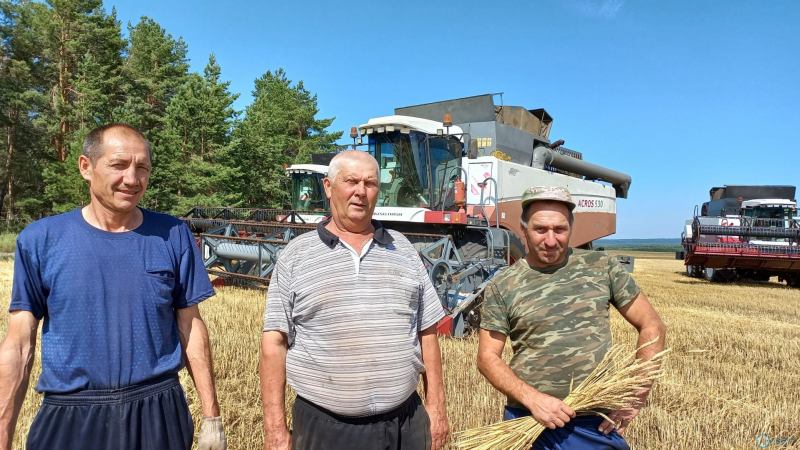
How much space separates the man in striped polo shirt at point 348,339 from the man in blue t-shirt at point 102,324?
304 millimetres

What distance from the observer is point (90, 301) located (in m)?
1.63

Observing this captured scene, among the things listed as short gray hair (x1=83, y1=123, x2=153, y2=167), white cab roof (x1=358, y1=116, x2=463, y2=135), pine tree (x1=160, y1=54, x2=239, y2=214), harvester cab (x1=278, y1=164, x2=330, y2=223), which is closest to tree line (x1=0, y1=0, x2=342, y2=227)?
pine tree (x1=160, y1=54, x2=239, y2=214)

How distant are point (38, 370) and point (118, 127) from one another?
3.34 m

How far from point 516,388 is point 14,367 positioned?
1642 mm

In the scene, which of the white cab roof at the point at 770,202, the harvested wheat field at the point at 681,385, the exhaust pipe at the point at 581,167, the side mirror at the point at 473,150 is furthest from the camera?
the white cab roof at the point at 770,202

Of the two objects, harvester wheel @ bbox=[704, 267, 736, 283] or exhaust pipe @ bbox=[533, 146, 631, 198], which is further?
harvester wheel @ bbox=[704, 267, 736, 283]

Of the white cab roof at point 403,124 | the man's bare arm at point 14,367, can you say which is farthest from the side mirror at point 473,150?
the man's bare arm at point 14,367

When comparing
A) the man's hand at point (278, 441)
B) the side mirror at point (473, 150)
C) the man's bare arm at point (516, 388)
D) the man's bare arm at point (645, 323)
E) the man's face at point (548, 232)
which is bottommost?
the man's hand at point (278, 441)

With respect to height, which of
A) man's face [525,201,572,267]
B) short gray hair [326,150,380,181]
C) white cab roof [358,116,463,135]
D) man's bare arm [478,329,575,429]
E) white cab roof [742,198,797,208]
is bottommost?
man's bare arm [478,329,575,429]

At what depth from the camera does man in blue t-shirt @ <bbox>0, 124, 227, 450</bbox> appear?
1596 mm

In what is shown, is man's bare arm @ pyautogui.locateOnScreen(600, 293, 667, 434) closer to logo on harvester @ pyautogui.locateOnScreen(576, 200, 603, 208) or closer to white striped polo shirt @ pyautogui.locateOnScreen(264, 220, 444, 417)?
white striped polo shirt @ pyautogui.locateOnScreen(264, 220, 444, 417)

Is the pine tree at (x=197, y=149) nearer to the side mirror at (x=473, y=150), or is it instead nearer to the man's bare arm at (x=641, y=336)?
the side mirror at (x=473, y=150)

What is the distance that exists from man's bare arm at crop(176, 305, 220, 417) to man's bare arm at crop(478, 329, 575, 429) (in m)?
1.00

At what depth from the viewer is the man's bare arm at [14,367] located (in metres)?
1.56
